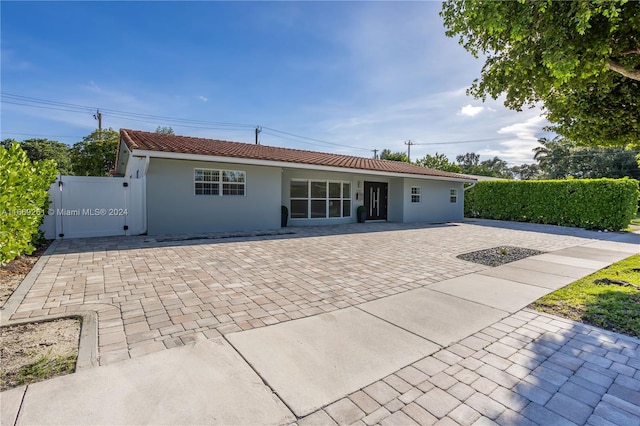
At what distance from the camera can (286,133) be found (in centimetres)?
3888

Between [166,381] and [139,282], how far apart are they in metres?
3.27

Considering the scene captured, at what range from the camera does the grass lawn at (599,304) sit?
3.89 meters

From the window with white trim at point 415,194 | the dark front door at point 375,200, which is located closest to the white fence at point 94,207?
the dark front door at point 375,200

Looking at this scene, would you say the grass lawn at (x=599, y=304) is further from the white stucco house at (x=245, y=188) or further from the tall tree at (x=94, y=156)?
the tall tree at (x=94, y=156)

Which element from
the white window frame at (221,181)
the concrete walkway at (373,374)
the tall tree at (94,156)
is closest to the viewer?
the concrete walkway at (373,374)

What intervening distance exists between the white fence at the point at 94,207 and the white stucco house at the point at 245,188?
0.53 m

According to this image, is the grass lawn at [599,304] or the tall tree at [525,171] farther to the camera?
the tall tree at [525,171]

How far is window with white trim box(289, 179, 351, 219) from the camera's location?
14453 mm

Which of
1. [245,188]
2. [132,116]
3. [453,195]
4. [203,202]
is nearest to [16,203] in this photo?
[203,202]

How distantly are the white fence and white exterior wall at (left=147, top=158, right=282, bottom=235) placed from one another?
2.08 feet

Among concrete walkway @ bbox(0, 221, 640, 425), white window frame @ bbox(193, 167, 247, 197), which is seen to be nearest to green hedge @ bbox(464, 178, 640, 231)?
concrete walkway @ bbox(0, 221, 640, 425)

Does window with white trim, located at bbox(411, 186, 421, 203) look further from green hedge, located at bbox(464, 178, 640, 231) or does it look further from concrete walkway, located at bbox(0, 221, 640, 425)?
concrete walkway, located at bbox(0, 221, 640, 425)

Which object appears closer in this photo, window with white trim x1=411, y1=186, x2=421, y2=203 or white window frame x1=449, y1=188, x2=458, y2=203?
window with white trim x1=411, y1=186, x2=421, y2=203

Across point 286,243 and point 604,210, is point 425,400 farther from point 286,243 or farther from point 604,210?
point 604,210
